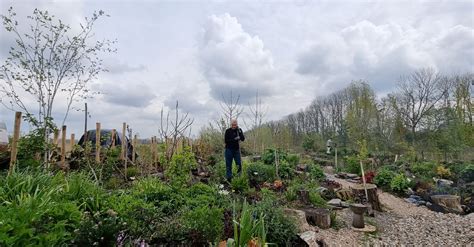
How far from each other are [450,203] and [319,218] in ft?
14.0

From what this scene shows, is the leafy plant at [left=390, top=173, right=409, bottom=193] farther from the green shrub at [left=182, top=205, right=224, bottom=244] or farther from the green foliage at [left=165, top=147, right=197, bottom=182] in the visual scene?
the green shrub at [left=182, top=205, right=224, bottom=244]

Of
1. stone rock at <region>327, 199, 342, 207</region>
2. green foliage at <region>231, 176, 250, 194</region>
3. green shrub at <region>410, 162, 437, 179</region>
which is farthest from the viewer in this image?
green shrub at <region>410, 162, 437, 179</region>

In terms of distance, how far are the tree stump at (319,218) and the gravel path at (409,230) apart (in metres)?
0.12

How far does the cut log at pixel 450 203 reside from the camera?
6398 mm

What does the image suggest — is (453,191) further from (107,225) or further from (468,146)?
(107,225)

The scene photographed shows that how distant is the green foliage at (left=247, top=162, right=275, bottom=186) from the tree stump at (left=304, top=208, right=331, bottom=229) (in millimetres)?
2772

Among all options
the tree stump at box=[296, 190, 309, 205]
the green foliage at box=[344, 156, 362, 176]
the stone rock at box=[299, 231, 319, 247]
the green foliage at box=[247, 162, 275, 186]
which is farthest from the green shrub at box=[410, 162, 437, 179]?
the stone rock at box=[299, 231, 319, 247]

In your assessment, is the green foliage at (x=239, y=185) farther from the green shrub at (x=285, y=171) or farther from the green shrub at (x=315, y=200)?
the green shrub at (x=285, y=171)

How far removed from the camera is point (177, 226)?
2.95 m

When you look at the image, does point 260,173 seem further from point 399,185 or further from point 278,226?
point 278,226

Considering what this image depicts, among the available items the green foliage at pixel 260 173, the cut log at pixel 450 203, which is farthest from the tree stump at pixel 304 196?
the cut log at pixel 450 203

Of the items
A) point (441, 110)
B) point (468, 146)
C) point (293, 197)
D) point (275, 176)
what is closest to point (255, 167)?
point (275, 176)

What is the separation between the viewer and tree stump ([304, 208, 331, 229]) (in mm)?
4359

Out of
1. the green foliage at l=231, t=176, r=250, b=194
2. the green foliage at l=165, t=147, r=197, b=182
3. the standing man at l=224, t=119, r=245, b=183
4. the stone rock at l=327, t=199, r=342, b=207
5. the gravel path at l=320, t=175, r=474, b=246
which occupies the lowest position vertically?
the gravel path at l=320, t=175, r=474, b=246
